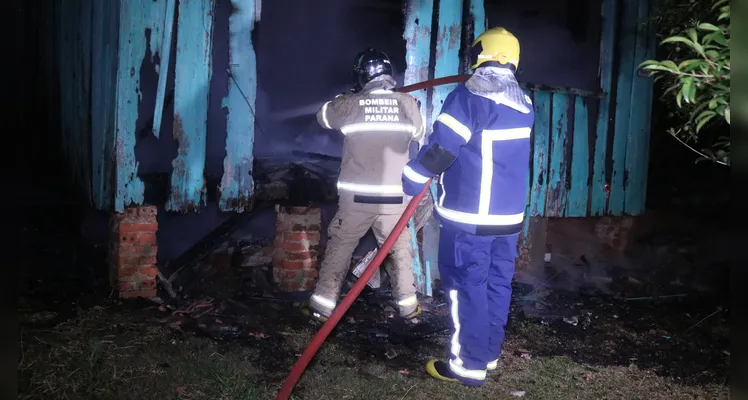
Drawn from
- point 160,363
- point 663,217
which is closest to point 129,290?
point 160,363

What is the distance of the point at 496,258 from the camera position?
339 centimetres

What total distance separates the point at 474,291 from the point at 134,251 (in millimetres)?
2718

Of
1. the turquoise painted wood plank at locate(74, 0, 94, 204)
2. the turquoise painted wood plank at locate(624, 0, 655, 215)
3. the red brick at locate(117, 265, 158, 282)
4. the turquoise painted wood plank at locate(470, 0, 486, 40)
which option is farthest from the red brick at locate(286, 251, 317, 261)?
the turquoise painted wood plank at locate(624, 0, 655, 215)

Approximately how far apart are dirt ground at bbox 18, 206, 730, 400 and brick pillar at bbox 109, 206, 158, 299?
14 cm

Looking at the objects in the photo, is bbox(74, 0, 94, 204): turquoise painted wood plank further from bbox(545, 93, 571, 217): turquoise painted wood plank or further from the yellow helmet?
bbox(545, 93, 571, 217): turquoise painted wood plank

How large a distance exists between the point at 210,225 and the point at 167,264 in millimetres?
503

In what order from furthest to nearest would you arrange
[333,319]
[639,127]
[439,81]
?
[639,127], [439,81], [333,319]

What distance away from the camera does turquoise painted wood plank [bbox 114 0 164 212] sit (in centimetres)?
399

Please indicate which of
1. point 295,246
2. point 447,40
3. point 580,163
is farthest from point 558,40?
point 295,246

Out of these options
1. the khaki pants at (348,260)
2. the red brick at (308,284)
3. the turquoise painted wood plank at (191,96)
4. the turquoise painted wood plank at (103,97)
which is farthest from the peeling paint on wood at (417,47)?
the turquoise painted wood plank at (103,97)

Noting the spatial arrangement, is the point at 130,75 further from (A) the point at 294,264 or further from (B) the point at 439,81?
(B) the point at 439,81

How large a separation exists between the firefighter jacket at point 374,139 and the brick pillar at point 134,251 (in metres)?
1.58

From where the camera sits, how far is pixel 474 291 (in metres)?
3.25

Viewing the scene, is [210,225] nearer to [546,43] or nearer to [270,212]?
[270,212]
